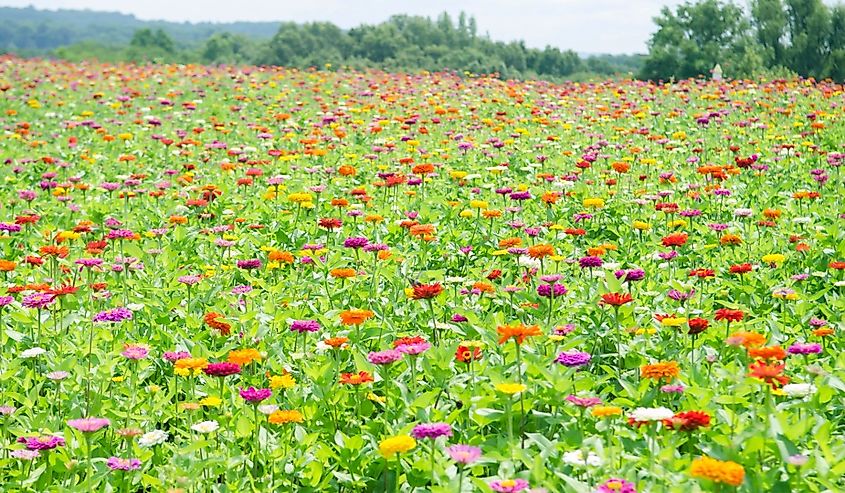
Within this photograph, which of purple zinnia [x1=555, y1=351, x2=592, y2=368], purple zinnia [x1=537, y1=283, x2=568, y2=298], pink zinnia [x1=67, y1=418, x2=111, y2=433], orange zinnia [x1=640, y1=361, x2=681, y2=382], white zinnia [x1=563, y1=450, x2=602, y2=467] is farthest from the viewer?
purple zinnia [x1=537, y1=283, x2=568, y2=298]

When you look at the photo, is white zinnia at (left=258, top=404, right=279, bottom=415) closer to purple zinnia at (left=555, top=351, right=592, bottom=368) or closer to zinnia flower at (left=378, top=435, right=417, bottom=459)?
zinnia flower at (left=378, top=435, right=417, bottom=459)

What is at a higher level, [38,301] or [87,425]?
[38,301]

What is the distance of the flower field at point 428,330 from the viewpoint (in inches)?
107

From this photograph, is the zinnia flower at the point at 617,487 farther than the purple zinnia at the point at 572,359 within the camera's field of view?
No

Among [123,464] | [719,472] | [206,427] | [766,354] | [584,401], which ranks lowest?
[123,464]

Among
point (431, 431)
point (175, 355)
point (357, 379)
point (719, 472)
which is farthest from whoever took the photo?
point (175, 355)

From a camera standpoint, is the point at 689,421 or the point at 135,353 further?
the point at 135,353

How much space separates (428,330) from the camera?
4047 mm

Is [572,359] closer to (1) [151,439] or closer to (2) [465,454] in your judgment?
(2) [465,454]

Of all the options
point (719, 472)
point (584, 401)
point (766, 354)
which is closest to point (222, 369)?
point (584, 401)

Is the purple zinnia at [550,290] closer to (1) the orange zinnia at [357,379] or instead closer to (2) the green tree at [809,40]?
(1) the orange zinnia at [357,379]

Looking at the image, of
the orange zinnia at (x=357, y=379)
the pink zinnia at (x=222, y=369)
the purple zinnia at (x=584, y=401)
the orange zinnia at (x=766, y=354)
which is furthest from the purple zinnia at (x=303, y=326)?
the orange zinnia at (x=766, y=354)

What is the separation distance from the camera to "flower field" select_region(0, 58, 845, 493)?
107 inches

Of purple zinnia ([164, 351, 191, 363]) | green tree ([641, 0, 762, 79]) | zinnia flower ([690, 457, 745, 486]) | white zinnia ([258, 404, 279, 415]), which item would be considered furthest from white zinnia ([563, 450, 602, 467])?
green tree ([641, 0, 762, 79])
